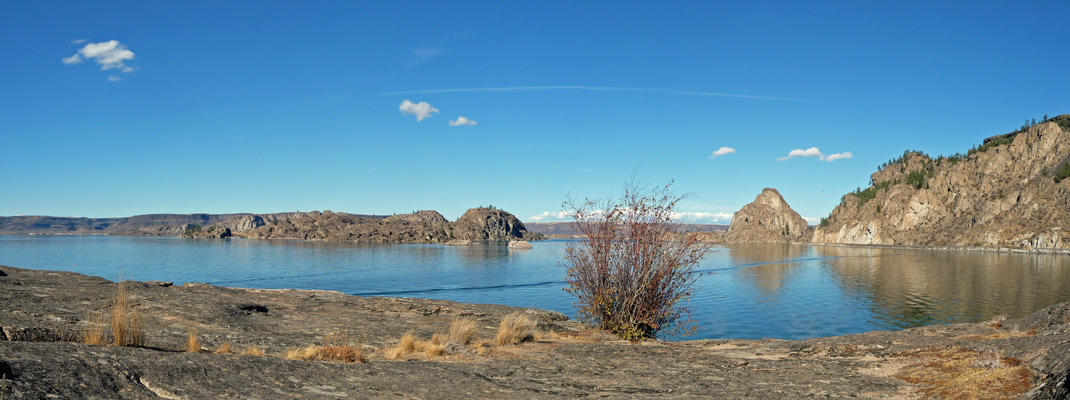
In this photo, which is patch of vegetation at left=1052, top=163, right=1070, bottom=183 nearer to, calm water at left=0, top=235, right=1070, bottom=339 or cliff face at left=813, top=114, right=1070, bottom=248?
cliff face at left=813, top=114, right=1070, bottom=248

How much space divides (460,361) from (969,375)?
24.7 feet

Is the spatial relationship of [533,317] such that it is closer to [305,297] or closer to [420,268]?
[305,297]

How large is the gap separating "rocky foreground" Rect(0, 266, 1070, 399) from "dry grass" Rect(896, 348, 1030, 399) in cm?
3

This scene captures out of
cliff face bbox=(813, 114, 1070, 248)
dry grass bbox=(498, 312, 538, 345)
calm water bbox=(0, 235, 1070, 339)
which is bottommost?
calm water bbox=(0, 235, 1070, 339)

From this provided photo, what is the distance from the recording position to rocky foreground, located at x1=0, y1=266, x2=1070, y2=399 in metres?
5.55

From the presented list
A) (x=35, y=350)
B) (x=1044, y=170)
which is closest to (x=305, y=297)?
(x=35, y=350)

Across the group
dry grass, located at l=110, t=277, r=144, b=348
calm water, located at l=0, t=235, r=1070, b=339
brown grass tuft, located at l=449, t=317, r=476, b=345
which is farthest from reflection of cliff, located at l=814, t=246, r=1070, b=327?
dry grass, located at l=110, t=277, r=144, b=348

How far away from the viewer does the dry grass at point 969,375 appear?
629cm

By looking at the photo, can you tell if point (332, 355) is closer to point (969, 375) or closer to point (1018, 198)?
point (969, 375)

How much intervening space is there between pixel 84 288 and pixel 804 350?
18.4 meters

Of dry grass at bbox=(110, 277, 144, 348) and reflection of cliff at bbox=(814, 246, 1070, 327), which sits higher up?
dry grass at bbox=(110, 277, 144, 348)

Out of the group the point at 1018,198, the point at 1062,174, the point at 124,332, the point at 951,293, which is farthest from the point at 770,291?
the point at 1018,198

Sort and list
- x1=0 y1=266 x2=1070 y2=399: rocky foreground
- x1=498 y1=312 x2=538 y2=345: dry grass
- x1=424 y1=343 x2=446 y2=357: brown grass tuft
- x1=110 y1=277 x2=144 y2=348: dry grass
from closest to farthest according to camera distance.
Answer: x1=0 y1=266 x2=1070 y2=399: rocky foreground → x1=110 y1=277 x2=144 y2=348: dry grass → x1=424 y1=343 x2=446 y2=357: brown grass tuft → x1=498 y1=312 x2=538 y2=345: dry grass

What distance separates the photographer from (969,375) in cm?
719
